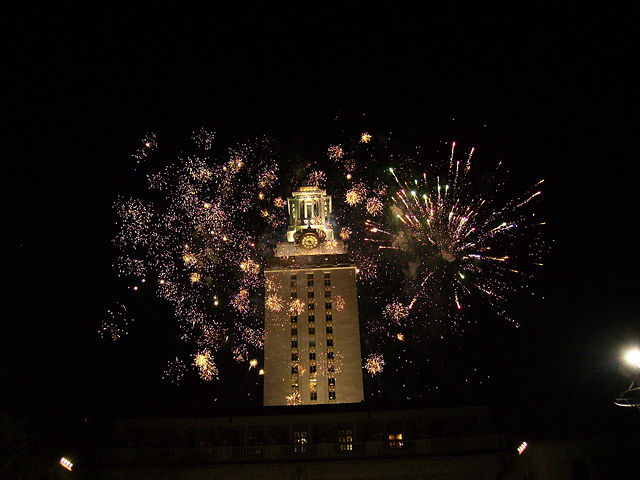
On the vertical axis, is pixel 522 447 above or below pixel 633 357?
above

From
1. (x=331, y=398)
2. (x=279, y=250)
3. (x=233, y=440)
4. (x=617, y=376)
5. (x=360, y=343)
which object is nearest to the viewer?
(x=617, y=376)

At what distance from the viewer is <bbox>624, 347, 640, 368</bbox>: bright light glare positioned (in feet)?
39.0

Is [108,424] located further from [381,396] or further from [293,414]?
[381,396]

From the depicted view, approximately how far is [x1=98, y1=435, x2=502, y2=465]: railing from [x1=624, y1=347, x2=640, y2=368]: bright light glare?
43.5ft

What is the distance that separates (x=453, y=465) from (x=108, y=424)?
17.6 metres

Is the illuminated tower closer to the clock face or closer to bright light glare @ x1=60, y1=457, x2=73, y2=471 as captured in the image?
the clock face

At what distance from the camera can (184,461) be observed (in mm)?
23750

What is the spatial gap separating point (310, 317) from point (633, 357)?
157ft

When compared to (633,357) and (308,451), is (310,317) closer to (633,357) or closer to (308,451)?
(308,451)

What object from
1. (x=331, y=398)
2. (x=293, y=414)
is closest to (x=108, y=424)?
(x=293, y=414)

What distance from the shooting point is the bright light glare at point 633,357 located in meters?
11.9

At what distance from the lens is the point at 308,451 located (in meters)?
24.3

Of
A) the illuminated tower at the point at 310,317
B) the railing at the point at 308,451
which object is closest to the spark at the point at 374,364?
the illuminated tower at the point at 310,317

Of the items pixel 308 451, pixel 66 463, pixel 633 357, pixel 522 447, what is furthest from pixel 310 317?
pixel 633 357
